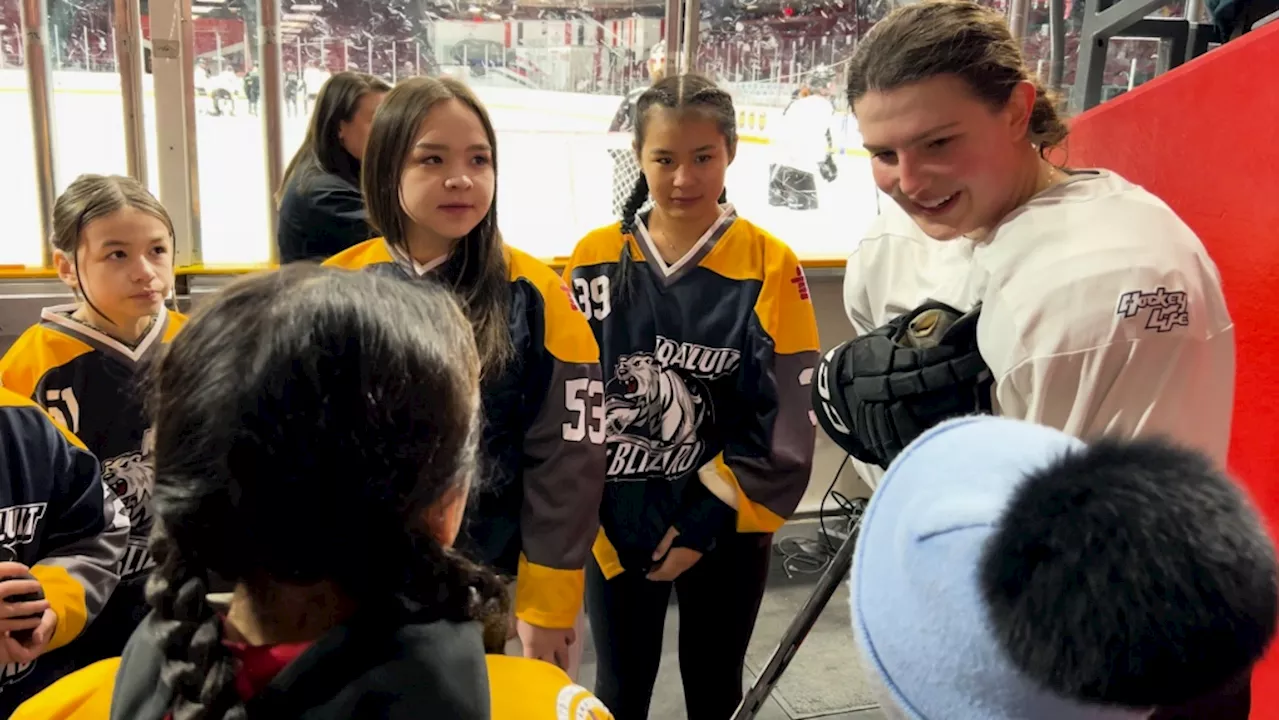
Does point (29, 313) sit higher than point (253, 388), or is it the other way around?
point (253, 388)

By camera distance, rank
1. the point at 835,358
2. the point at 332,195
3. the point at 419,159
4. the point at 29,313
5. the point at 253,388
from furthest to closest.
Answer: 1. the point at 29,313
2. the point at 332,195
3. the point at 419,159
4. the point at 835,358
5. the point at 253,388

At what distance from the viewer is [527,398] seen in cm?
123

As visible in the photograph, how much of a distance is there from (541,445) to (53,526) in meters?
0.65

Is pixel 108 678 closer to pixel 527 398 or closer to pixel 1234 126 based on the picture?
pixel 527 398

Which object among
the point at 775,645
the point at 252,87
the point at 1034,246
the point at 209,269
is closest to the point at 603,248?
the point at 1034,246

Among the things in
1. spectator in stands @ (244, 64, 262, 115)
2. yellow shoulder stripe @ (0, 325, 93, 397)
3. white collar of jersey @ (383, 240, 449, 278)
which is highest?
spectator in stands @ (244, 64, 262, 115)

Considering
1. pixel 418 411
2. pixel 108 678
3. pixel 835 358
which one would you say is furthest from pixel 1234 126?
pixel 108 678

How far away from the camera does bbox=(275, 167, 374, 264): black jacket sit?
1825mm

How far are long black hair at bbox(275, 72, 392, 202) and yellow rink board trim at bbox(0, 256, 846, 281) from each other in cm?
31

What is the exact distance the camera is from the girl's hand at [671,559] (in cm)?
145

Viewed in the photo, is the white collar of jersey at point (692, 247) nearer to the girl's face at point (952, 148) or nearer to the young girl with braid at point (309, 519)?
the girl's face at point (952, 148)

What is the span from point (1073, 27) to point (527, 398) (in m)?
3.03

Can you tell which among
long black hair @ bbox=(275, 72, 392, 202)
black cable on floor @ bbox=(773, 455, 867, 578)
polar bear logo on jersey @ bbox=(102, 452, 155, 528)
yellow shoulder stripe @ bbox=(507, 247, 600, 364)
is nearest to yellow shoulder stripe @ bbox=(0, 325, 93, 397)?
polar bear logo on jersey @ bbox=(102, 452, 155, 528)

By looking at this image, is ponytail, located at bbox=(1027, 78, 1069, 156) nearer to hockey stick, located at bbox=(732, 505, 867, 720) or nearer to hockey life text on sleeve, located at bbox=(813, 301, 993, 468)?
hockey life text on sleeve, located at bbox=(813, 301, 993, 468)
